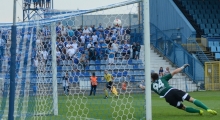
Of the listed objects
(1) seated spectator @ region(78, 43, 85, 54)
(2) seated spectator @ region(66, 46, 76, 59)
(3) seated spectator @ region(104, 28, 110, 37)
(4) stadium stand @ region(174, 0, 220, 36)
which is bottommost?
(2) seated spectator @ region(66, 46, 76, 59)

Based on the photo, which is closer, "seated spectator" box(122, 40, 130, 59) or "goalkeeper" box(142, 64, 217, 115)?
"seated spectator" box(122, 40, 130, 59)

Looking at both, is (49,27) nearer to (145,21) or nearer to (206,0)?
(145,21)

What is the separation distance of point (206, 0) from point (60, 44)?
100ft

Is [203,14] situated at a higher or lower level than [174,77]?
higher

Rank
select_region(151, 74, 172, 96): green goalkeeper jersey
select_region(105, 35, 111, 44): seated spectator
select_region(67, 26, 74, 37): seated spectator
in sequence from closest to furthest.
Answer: select_region(151, 74, 172, 96): green goalkeeper jersey
select_region(105, 35, 111, 44): seated spectator
select_region(67, 26, 74, 37): seated spectator

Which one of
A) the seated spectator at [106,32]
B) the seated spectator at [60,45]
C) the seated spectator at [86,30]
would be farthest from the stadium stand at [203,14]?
the seated spectator at [106,32]

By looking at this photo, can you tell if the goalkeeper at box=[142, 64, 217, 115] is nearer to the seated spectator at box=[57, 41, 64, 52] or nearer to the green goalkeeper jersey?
the green goalkeeper jersey

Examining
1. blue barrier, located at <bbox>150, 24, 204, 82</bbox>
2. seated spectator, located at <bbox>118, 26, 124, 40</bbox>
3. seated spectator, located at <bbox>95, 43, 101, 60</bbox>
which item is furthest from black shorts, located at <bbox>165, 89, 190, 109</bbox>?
blue barrier, located at <bbox>150, 24, 204, 82</bbox>

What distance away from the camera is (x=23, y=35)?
1415 cm

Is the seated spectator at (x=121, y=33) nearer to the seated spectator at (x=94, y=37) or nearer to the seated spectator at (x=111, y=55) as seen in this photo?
the seated spectator at (x=111, y=55)

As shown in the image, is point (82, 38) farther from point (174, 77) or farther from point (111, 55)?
point (174, 77)

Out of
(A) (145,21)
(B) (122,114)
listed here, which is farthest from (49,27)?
(A) (145,21)

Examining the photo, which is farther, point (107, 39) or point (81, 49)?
point (81, 49)

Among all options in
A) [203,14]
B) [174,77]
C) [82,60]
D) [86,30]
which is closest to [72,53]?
[86,30]
